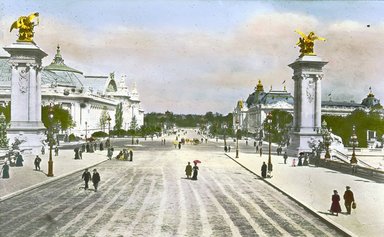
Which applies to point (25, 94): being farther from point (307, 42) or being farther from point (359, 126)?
point (359, 126)

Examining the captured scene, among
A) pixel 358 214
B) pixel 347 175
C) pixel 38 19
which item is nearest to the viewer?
pixel 358 214

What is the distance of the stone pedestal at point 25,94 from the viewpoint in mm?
53031

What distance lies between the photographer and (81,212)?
20.8 meters

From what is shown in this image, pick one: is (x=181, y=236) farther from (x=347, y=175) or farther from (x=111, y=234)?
(x=347, y=175)

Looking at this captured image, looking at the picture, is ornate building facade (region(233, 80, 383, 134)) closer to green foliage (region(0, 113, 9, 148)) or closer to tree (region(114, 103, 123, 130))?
tree (region(114, 103, 123, 130))

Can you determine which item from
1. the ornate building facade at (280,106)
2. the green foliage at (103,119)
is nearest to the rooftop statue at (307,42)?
the green foliage at (103,119)

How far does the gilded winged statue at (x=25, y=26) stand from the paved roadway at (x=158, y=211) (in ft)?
90.0

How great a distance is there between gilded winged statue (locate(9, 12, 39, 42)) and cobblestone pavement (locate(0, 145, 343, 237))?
89.1ft

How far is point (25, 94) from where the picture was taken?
54156mm

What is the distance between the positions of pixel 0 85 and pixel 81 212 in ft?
339

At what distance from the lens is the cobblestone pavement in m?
17.5

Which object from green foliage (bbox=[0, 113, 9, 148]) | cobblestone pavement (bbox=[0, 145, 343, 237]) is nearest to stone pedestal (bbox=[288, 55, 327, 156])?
cobblestone pavement (bbox=[0, 145, 343, 237])

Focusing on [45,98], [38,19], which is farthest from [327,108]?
[38,19]

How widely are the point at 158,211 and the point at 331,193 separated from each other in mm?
11242
